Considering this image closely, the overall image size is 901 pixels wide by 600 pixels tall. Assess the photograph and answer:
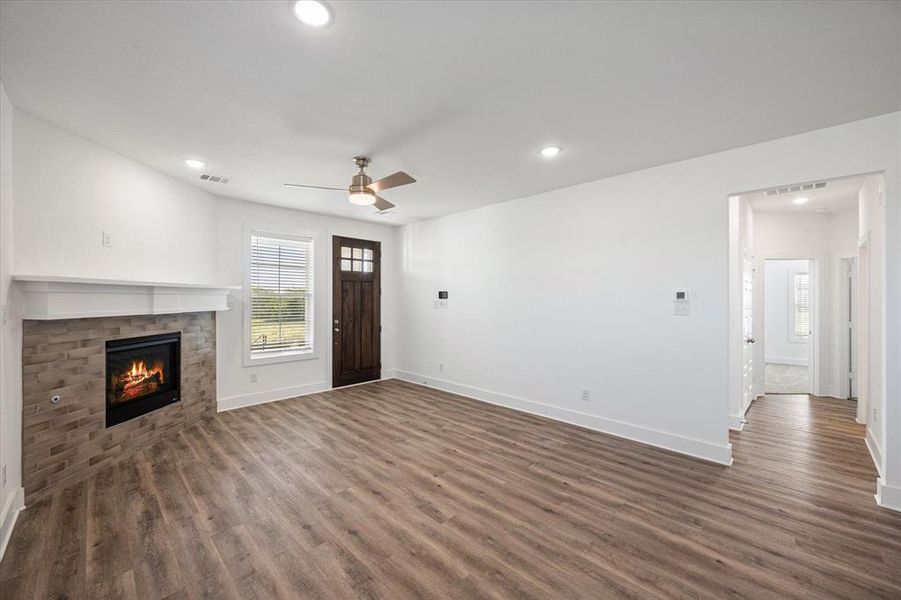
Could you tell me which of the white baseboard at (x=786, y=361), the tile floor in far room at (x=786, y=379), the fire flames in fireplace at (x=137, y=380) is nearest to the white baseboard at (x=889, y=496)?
the tile floor in far room at (x=786, y=379)

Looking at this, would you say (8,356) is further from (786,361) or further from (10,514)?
(786,361)

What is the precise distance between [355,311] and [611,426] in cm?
435

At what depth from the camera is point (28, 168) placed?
274 centimetres

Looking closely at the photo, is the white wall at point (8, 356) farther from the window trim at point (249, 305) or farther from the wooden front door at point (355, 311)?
the wooden front door at point (355, 311)

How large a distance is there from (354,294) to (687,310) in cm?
489

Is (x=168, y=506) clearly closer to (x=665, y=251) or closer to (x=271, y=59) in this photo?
(x=271, y=59)

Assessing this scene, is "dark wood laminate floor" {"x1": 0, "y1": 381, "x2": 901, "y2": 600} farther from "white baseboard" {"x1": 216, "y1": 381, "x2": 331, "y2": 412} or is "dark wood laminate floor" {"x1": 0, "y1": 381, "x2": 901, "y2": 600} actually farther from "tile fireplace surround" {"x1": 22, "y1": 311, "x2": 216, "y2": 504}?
"white baseboard" {"x1": 216, "y1": 381, "x2": 331, "y2": 412}

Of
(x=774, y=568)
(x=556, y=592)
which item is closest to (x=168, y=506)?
(x=556, y=592)

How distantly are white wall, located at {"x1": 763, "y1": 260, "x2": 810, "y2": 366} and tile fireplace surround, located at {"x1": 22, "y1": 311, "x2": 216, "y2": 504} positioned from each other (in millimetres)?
11759

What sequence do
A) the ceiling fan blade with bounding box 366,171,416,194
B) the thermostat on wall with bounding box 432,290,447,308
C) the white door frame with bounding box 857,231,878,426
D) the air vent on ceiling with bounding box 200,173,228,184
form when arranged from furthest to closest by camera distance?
1. the thermostat on wall with bounding box 432,290,447,308
2. the air vent on ceiling with bounding box 200,173,228,184
3. the white door frame with bounding box 857,231,878,426
4. the ceiling fan blade with bounding box 366,171,416,194

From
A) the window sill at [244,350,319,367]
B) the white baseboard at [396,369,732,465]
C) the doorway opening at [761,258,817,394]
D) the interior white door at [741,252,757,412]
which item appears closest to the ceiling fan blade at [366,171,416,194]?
the white baseboard at [396,369,732,465]

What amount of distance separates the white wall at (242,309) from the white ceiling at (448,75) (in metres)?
1.68

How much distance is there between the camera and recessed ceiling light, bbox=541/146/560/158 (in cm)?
330

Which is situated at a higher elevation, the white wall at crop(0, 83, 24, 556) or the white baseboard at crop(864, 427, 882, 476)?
the white wall at crop(0, 83, 24, 556)
